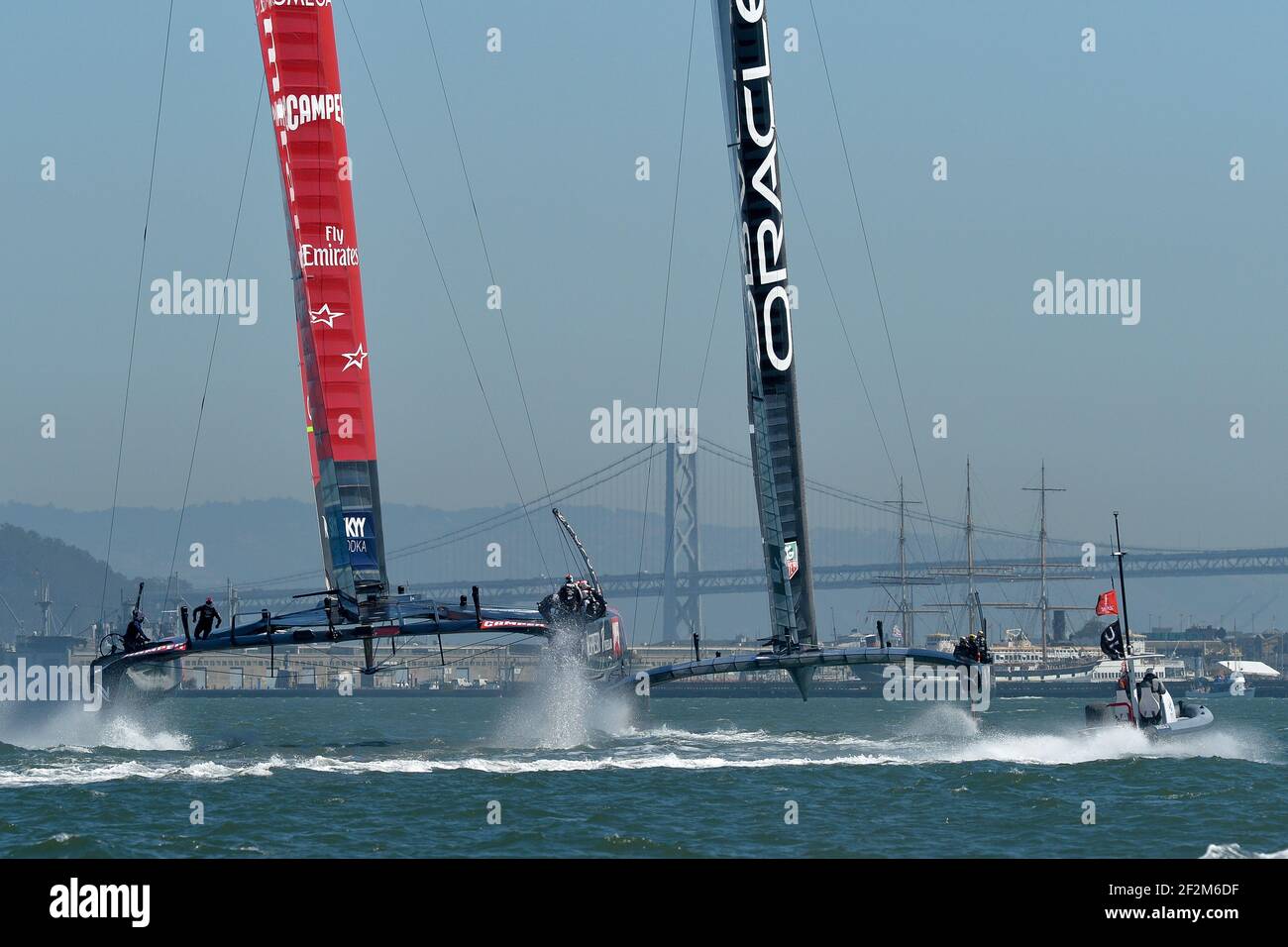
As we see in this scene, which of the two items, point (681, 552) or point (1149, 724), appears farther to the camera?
point (681, 552)

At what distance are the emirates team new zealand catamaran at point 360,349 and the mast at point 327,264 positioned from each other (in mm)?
24

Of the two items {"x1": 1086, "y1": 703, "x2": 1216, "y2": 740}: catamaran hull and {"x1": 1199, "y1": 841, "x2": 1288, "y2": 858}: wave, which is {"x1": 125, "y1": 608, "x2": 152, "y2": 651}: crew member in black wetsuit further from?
{"x1": 1199, "y1": 841, "x2": 1288, "y2": 858}: wave

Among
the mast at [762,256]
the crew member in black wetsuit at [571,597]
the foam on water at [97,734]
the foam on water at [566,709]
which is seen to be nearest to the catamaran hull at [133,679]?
the foam on water at [97,734]

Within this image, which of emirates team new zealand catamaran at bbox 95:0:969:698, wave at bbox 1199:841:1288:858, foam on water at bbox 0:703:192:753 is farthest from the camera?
foam on water at bbox 0:703:192:753

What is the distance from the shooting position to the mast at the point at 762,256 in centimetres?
3272

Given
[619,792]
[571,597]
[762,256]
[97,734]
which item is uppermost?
[762,256]

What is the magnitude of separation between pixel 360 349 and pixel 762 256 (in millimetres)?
7310

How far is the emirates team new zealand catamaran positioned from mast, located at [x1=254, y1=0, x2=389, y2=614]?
0.02m

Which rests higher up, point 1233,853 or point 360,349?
point 360,349

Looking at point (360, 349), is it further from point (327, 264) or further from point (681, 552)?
point (681, 552)

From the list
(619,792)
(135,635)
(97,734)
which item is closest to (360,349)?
(135,635)

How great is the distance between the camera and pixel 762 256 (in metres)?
32.8

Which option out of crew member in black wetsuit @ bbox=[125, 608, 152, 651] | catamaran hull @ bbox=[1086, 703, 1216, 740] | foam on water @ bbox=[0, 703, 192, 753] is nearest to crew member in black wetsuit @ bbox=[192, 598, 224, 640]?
crew member in black wetsuit @ bbox=[125, 608, 152, 651]

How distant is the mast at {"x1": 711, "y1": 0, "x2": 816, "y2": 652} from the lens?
1288 inches
